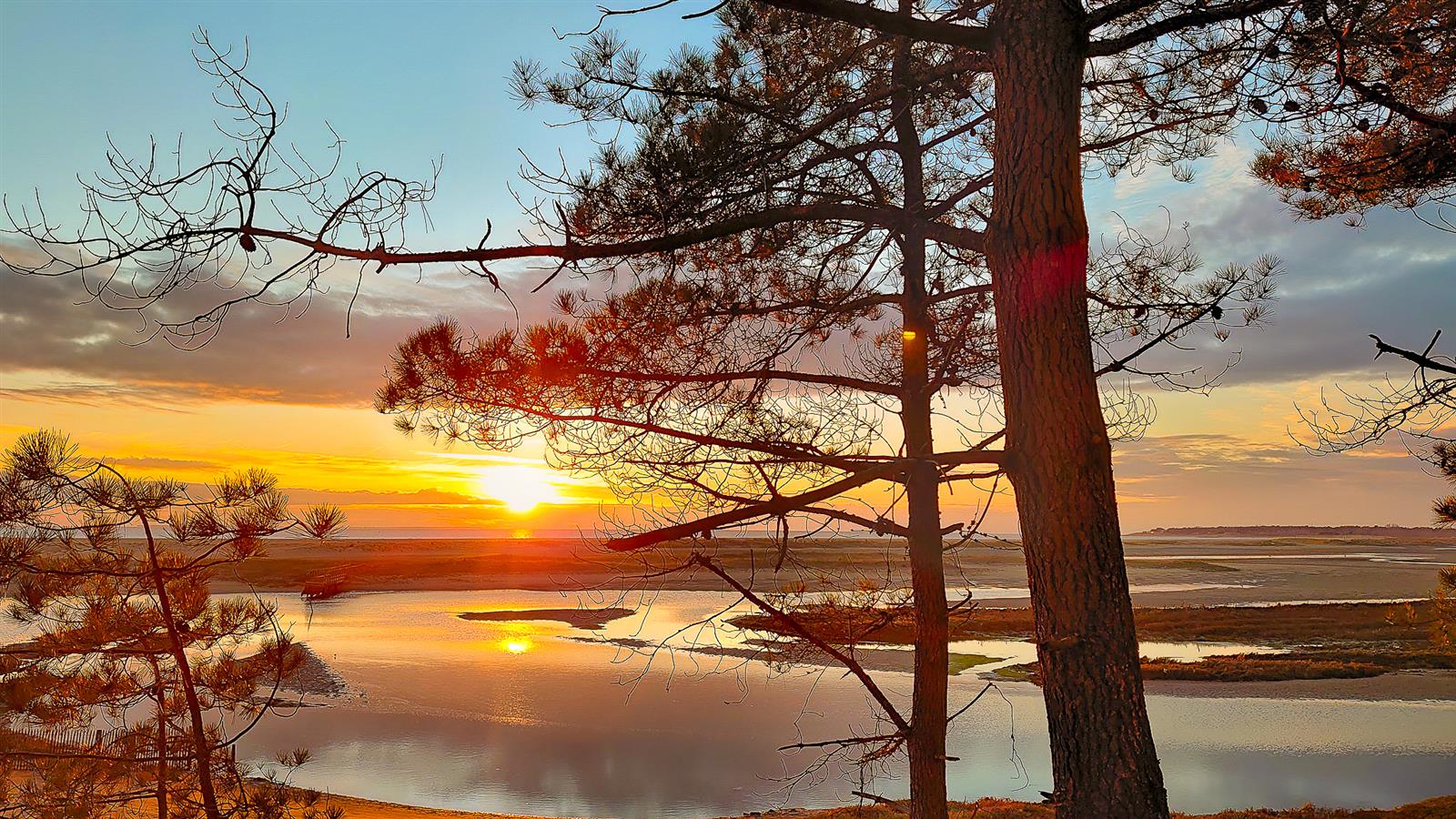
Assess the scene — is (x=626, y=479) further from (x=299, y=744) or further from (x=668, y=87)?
(x=299, y=744)

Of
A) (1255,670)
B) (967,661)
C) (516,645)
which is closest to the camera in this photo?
(1255,670)

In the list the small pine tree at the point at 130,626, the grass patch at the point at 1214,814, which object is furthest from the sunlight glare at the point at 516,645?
the small pine tree at the point at 130,626

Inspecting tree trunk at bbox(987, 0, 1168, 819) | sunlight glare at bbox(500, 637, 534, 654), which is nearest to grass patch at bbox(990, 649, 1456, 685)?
sunlight glare at bbox(500, 637, 534, 654)

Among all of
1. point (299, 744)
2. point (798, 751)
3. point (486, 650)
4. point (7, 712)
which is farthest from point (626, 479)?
point (486, 650)

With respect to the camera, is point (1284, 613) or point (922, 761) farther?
point (1284, 613)

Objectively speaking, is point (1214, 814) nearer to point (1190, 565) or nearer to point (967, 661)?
point (967, 661)

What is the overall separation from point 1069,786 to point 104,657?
7569mm

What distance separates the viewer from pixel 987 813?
962 centimetres

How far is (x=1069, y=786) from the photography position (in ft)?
9.68

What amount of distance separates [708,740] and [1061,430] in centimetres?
1348

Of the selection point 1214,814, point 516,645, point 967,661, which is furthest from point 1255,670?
point 516,645

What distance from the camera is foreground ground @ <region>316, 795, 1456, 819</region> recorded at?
9594 mm

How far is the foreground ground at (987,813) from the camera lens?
9.59m

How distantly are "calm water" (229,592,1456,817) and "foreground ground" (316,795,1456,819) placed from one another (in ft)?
3.07
